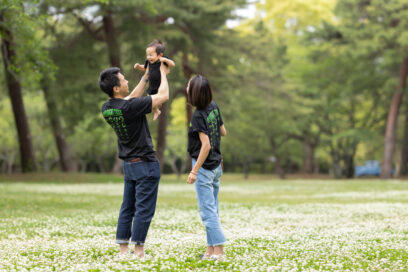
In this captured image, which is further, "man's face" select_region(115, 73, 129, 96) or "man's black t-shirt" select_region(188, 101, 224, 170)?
"man's face" select_region(115, 73, 129, 96)

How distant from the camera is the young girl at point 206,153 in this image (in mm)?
6301

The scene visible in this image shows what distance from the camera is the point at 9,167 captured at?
193 feet

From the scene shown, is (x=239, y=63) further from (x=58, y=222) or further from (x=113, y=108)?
(x=113, y=108)

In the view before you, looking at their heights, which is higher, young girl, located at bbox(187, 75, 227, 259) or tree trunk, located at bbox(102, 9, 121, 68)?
tree trunk, located at bbox(102, 9, 121, 68)

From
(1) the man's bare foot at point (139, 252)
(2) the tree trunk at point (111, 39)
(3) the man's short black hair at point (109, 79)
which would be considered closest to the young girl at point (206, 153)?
(1) the man's bare foot at point (139, 252)

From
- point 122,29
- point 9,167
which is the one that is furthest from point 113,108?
point 9,167

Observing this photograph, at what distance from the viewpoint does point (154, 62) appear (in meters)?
6.44

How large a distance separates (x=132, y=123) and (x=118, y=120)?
0.17 metres

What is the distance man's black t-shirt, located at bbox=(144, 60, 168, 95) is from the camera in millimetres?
6479

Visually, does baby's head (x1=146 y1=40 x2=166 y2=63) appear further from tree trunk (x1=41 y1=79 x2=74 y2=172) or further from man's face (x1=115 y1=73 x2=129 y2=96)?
tree trunk (x1=41 y1=79 x2=74 y2=172)

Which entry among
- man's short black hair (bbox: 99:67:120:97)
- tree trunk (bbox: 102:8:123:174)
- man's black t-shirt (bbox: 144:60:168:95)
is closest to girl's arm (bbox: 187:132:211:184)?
man's black t-shirt (bbox: 144:60:168:95)

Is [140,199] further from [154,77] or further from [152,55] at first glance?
[152,55]

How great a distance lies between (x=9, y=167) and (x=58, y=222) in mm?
51575

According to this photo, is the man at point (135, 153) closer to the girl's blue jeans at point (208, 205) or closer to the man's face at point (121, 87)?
the man's face at point (121, 87)
